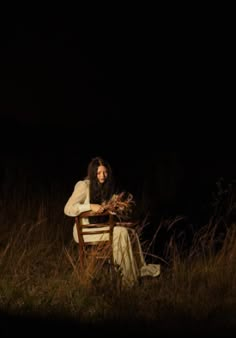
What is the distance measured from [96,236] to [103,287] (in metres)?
0.67

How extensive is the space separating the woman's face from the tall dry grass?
80cm

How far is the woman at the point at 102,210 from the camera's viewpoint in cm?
737

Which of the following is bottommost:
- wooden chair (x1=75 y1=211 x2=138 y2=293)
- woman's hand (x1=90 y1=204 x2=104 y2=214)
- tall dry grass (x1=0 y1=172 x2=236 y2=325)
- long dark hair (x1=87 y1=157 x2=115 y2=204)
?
tall dry grass (x1=0 y1=172 x2=236 y2=325)

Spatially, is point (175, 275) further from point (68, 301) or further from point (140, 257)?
point (68, 301)

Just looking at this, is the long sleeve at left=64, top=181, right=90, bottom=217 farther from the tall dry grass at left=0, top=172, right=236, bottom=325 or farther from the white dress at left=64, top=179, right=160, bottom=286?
the tall dry grass at left=0, top=172, right=236, bottom=325

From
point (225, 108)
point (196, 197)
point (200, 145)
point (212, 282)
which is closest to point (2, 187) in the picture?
point (196, 197)

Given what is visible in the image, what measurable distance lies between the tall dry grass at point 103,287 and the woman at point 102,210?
Answer: 122 millimetres

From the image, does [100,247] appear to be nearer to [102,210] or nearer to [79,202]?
[102,210]

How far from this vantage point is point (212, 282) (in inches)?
290

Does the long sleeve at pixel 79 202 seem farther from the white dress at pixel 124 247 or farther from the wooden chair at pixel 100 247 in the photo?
the wooden chair at pixel 100 247

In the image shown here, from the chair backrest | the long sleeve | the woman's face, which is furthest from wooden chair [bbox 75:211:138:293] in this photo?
the woman's face

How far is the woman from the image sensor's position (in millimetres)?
7367

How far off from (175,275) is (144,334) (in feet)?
4.90

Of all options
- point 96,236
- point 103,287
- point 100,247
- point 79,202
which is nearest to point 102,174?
point 79,202
